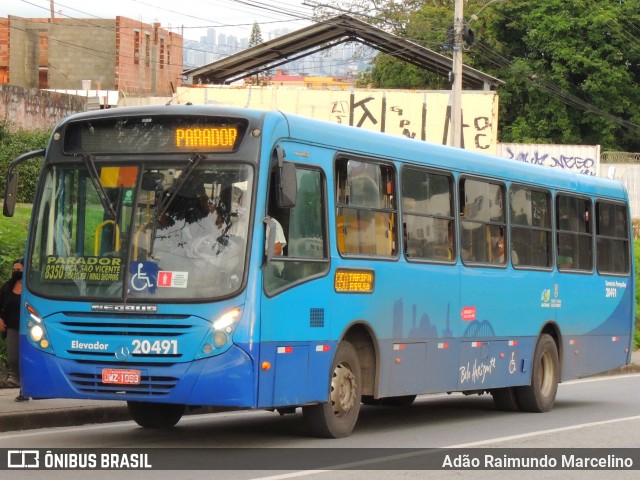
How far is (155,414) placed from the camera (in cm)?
1337

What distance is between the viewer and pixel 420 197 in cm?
1416

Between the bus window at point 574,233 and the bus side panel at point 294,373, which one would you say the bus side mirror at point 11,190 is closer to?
the bus side panel at point 294,373

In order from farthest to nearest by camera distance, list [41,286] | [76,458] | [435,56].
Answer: [435,56], [41,286], [76,458]

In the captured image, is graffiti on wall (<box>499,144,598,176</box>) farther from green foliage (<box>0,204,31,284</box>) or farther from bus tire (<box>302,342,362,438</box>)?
bus tire (<box>302,342,362,438</box>)

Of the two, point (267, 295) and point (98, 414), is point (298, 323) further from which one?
point (98, 414)

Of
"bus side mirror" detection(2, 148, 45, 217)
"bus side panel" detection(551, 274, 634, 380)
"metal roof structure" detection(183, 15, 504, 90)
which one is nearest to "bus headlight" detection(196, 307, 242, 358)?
"bus side mirror" detection(2, 148, 45, 217)

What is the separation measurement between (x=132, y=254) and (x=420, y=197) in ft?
13.0

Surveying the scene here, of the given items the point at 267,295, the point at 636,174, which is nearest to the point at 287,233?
the point at 267,295

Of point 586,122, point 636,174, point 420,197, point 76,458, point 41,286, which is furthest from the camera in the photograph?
point 586,122

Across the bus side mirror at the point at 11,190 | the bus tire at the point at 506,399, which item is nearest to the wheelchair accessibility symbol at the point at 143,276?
the bus side mirror at the point at 11,190

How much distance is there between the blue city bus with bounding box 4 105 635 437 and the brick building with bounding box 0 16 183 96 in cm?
5494

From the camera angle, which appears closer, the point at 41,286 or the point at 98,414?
the point at 41,286

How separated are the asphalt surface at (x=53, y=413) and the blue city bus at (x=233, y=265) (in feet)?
→ 3.62

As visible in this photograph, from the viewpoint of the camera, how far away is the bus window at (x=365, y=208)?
1268 cm
